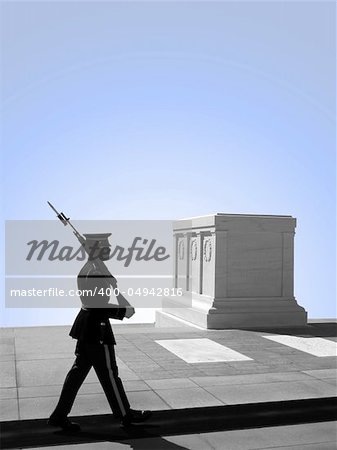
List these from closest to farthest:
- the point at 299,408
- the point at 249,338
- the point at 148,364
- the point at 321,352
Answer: the point at 299,408
the point at 148,364
the point at 321,352
the point at 249,338

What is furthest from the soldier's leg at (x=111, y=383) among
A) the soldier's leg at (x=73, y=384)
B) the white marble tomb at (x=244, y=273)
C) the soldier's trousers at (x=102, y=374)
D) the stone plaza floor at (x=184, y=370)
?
the white marble tomb at (x=244, y=273)

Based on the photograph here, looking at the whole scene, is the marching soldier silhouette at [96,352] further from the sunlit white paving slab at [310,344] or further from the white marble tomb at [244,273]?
the white marble tomb at [244,273]

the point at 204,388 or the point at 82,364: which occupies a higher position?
the point at 82,364

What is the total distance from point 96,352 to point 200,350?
154 inches

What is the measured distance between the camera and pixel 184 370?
7566mm

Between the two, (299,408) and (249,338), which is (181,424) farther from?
(249,338)

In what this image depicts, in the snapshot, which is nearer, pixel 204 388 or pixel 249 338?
pixel 204 388

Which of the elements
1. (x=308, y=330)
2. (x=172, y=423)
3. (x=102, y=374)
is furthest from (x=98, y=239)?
(x=308, y=330)

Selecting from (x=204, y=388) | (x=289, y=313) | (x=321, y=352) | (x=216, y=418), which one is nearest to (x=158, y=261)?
(x=289, y=313)

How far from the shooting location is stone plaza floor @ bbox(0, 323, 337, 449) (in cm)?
594

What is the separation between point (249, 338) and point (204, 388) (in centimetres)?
382

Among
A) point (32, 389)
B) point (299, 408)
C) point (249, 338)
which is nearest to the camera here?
point (299, 408)

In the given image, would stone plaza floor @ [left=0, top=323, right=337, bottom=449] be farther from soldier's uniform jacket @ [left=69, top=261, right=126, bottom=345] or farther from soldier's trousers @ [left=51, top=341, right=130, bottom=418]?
soldier's uniform jacket @ [left=69, top=261, right=126, bottom=345]

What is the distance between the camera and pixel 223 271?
1174 cm
